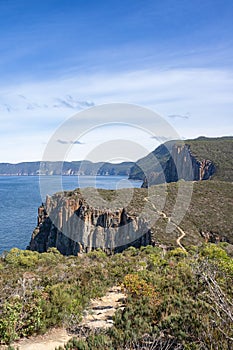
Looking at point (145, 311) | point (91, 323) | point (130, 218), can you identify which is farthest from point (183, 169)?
point (145, 311)

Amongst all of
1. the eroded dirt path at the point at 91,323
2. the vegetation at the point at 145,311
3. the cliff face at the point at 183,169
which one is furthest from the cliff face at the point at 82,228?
the cliff face at the point at 183,169

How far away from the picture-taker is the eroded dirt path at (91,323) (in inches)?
311

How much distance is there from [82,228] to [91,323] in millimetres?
52108

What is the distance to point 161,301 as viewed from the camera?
941 centimetres

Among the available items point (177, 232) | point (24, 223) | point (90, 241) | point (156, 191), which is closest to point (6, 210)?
point (24, 223)

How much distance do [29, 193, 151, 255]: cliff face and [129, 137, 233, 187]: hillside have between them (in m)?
42.2

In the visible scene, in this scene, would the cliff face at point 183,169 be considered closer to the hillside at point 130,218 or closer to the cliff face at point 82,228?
the cliff face at point 82,228

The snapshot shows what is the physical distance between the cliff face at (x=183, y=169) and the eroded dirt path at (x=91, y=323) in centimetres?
10282

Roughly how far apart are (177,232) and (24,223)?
50.8m

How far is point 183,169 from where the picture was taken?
15188 cm

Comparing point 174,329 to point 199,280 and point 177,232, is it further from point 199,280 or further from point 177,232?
point 177,232

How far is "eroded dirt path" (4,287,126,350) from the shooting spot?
789cm

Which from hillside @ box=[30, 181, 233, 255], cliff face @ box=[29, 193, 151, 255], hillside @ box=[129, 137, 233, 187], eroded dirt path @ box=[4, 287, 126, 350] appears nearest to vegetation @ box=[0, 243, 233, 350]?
eroded dirt path @ box=[4, 287, 126, 350]

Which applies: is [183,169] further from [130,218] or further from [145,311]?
[145,311]
